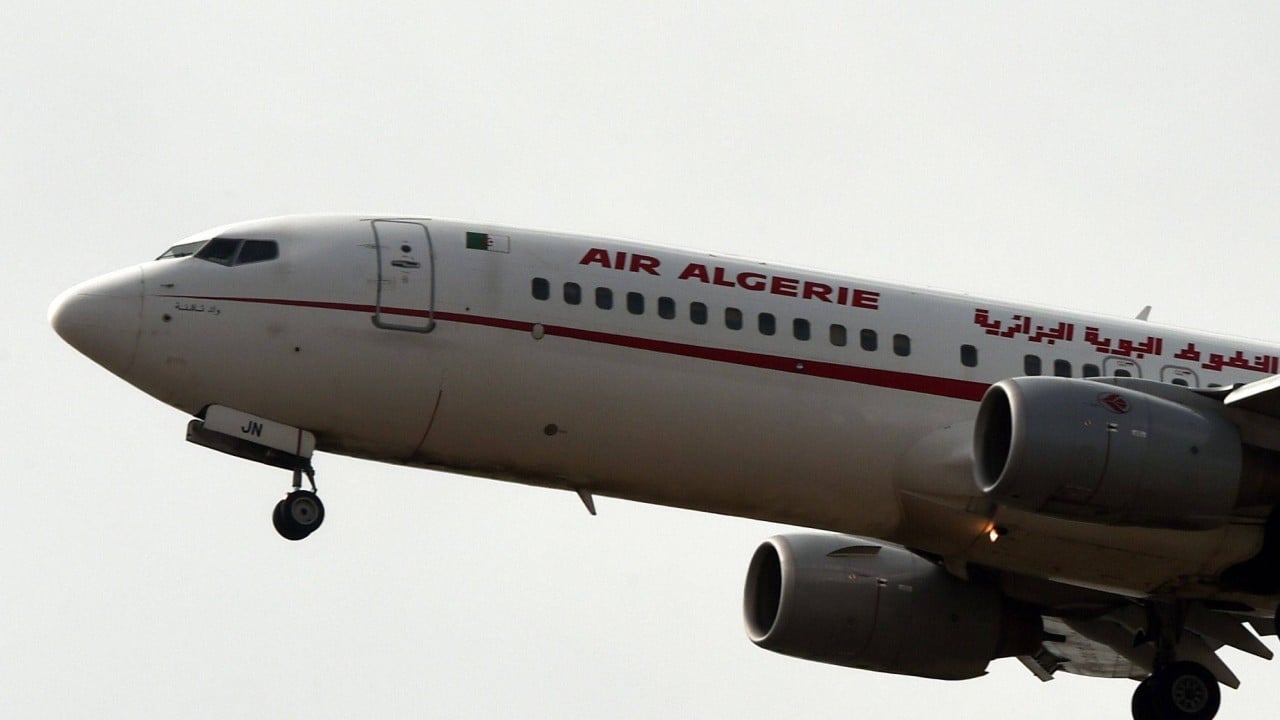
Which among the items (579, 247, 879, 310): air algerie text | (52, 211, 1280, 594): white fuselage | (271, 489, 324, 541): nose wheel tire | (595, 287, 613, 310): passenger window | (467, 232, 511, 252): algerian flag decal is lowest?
(271, 489, 324, 541): nose wheel tire

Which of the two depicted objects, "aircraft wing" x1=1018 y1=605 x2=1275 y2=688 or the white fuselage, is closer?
the white fuselage

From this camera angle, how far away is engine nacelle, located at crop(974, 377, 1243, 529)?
2645 cm

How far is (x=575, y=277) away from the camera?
28438 millimetres

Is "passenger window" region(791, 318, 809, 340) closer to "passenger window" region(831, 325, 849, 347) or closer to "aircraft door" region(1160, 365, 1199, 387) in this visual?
"passenger window" region(831, 325, 849, 347)

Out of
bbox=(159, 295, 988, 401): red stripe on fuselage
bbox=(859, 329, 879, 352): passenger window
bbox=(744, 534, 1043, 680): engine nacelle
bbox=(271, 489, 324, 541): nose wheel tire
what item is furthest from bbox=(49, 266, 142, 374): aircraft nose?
bbox=(744, 534, 1043, 680): engine nacelle

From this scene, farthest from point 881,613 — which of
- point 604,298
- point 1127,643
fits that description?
point 604,298

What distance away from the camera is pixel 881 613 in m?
30.6

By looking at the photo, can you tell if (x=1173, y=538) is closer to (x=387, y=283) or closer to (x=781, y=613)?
(x=781, y=613)

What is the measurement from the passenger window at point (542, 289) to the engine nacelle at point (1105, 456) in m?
4.82

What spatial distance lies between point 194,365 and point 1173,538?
10.6 m

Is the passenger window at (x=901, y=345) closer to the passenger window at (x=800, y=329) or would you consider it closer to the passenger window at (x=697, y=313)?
the passenger window at (x=800, y=329)

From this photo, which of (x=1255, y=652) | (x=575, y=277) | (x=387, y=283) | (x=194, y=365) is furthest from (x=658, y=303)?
(x=1255, y=652)

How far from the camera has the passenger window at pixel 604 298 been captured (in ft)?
92.9

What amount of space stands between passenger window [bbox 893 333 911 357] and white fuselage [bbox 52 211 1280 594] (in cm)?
4
